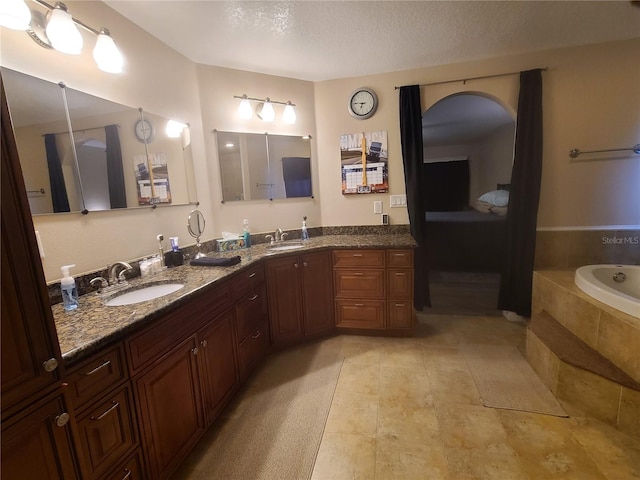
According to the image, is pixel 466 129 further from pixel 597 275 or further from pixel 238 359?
pixel 238 359

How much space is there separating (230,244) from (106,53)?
1.46 metres

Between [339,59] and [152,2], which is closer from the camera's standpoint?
[152,2]

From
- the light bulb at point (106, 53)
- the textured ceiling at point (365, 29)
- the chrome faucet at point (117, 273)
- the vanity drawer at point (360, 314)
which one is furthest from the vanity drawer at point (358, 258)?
the light bulb at point (106, 53)

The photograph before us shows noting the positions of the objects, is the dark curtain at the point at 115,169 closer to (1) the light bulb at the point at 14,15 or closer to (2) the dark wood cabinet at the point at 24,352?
(1) the light bulb at the point at 14,15

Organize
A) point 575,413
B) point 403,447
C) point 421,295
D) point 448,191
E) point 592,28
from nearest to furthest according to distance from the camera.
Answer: point 403,447 → point 575,413 → point 592,28 → point 421,295 → point 448,191

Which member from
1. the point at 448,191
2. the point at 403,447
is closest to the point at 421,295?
the point at 403,447

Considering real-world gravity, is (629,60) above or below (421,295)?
above

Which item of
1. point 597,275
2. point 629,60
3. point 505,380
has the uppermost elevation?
point 629,60

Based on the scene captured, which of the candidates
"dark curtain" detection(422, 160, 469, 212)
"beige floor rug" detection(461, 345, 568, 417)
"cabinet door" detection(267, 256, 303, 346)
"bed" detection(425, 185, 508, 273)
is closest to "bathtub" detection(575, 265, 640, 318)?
"beige floor rug" detection(461, 345, 568, 417)

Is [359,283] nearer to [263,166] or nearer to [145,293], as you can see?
[263,166]

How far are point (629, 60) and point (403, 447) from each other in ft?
11.2

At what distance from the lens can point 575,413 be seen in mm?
1626

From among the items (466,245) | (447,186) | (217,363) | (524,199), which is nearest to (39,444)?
(217,363)

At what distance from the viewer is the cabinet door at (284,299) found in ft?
7.58
